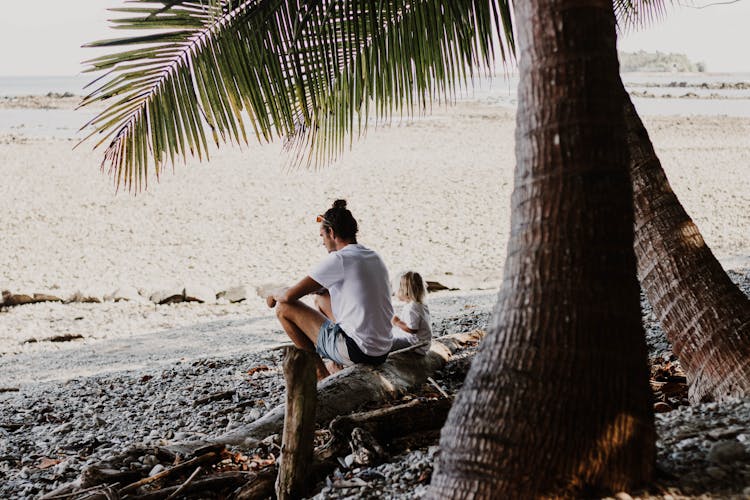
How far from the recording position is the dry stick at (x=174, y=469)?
3.29 metres

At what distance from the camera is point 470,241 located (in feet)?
41.2

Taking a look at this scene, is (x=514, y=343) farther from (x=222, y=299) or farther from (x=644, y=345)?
(x=222, y=299)

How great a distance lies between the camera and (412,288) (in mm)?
5316

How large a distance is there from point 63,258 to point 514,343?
1108 centimetres

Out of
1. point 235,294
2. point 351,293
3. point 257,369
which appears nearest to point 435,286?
point 235,294

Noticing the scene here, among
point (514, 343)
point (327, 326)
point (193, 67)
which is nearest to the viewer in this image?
point (514, 343)

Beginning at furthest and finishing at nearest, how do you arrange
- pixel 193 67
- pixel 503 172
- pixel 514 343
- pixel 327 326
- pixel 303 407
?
1. pixel 503 172
2. pixel 327 326
3. pixel 193 67
4. pixel 303 407
5. pixel 514 343

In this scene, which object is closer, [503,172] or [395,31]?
[395,31]

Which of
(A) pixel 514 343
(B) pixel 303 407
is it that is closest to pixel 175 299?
(B) pixel 303 407

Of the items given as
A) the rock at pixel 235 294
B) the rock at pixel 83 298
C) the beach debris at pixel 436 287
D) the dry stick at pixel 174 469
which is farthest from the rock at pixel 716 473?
the rock at pixel 83 298

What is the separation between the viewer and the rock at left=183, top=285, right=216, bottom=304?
34.3 ft

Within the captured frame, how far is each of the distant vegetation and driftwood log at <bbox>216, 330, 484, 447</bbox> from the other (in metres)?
69.3

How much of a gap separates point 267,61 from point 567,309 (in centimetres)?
274

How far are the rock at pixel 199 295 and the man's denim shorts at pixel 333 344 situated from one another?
5.60 meters
